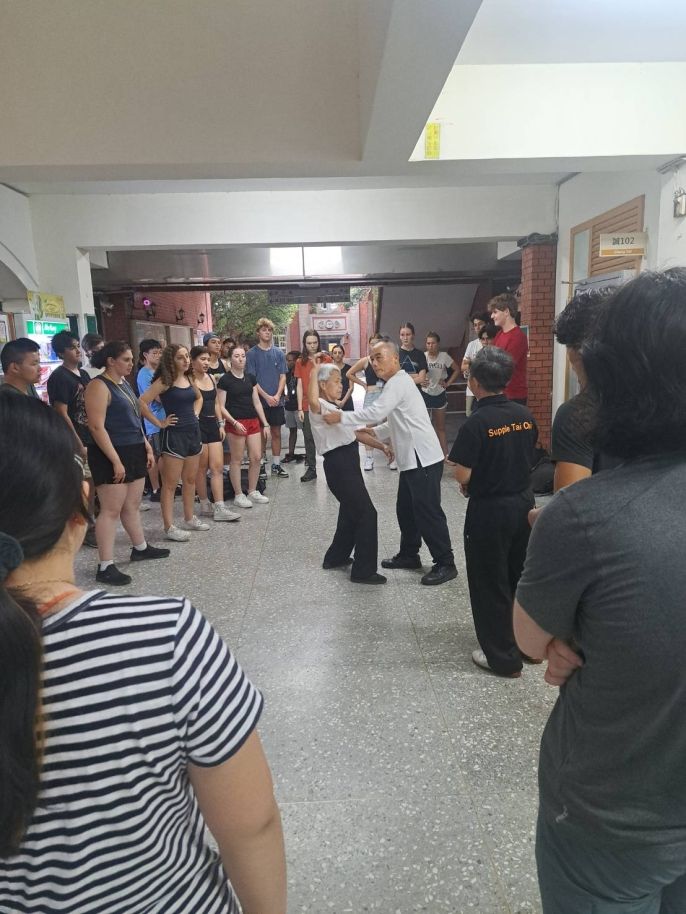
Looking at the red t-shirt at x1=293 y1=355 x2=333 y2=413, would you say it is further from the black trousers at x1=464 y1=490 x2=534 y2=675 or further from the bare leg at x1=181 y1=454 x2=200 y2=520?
the black trousers at x1=464 y1=490 x2=534 y2=675

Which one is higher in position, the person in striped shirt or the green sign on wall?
the green sign on wall

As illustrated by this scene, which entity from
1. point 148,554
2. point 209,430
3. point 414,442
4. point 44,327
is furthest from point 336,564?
point 44,327

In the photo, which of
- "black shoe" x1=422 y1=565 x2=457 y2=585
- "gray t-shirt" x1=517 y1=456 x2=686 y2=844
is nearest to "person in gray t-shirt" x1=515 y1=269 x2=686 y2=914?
"gray t-shirt" x1=517 y1=456 x2=686 y2=844

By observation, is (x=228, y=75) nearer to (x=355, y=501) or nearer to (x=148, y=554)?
(x=355, y=501)

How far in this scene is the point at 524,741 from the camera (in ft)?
7.48

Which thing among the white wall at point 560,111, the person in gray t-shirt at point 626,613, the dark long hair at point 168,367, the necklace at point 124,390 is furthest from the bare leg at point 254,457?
the person in gray t-shirt at point 626,613

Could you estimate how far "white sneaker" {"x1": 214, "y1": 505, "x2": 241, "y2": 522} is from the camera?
5.46m

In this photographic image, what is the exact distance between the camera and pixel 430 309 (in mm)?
12914

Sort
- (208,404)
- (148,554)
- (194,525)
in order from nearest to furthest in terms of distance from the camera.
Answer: (148,554) < (194,525) < (208,404)

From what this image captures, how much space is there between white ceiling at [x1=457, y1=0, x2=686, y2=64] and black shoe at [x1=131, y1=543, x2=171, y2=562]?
422cm

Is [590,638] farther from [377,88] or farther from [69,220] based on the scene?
[69,220]

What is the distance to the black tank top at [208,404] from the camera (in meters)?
5.37

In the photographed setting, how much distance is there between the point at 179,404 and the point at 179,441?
313 mm

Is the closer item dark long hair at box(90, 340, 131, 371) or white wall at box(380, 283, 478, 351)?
dark long hair at box(90, 340, 131, 371)
